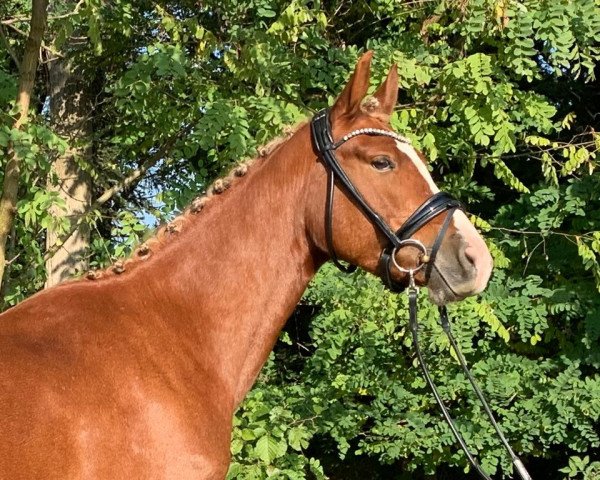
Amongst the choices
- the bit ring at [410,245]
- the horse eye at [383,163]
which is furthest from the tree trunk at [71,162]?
the bit ring at [410,245]

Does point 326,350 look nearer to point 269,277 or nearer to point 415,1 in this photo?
point 415,1

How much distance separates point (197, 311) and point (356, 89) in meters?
1.07

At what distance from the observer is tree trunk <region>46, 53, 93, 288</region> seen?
673cm

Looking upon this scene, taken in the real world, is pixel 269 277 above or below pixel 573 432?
above

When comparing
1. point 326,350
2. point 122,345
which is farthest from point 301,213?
point 326,350

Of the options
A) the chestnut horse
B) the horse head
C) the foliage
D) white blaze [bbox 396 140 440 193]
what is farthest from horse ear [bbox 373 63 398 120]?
the foliage

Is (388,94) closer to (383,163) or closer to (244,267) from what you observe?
(383,163)

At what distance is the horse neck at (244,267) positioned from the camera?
2939mm

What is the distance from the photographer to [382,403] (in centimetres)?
703

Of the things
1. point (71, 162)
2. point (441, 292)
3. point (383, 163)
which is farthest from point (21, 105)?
point (441, 292)

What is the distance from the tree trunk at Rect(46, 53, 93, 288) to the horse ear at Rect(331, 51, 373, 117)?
3865 mm

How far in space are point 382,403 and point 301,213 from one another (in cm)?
433

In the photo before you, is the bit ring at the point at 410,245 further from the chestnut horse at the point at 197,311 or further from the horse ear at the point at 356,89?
the horse ear at the point at 356,89

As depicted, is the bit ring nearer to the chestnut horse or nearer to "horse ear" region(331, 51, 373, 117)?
the chestnut horse
